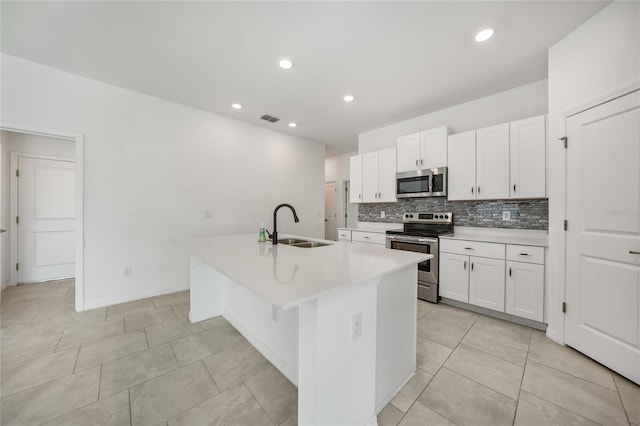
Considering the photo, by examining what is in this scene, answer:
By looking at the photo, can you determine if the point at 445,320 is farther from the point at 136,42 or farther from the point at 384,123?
the point at 136,42

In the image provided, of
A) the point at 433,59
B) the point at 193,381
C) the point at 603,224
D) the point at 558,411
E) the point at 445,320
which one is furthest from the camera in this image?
the point at 445,320

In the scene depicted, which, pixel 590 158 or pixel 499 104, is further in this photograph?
pixel 499 104

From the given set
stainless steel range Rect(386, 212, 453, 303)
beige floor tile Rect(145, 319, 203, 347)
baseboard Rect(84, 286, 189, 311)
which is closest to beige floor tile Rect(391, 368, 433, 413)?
stainless steel range Rect(386, 212, 453, 303)

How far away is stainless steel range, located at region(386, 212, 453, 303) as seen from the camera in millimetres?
2953

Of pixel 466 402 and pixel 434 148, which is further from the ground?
pixel 434 148

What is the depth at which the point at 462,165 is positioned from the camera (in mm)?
3045

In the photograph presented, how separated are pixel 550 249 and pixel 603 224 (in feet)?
1.51

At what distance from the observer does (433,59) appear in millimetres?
2312

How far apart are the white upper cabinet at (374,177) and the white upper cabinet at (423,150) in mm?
198

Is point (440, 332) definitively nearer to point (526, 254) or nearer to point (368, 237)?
point (526, 254)

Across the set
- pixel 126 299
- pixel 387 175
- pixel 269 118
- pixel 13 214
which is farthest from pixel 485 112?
pixel 13 214

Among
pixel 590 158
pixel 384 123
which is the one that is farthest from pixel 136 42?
pixel 590 158

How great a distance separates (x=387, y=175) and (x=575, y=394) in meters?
3.07

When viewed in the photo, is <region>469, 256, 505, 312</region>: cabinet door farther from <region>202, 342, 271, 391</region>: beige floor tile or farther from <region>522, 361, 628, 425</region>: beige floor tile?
<region>202, 342, 271, 391</region>: beige floor tile
